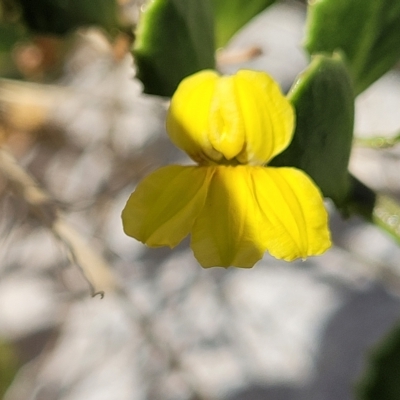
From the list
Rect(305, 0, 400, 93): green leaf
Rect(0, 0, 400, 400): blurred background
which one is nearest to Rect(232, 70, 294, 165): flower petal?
Rect(305, 0, 400, 93): green leaf

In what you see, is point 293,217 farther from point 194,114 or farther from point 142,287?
point 142,287

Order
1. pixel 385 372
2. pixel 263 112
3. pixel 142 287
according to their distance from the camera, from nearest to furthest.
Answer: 1. pixel 263 112
2. pixel 385 372
3. pixel 142 287

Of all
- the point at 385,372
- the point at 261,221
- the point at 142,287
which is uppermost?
the point at 261,221

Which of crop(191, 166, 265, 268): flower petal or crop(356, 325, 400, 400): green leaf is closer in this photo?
crop(191, 166, 265, 268): flower petal

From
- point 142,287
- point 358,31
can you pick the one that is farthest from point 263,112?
point 142,287

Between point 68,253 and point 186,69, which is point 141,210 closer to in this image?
point 186,69

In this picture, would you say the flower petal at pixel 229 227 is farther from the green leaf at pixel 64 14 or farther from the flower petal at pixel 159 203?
the green leaf at pixel 64 14

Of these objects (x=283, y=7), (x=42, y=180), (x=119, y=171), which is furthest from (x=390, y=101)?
(x=42, y=180)

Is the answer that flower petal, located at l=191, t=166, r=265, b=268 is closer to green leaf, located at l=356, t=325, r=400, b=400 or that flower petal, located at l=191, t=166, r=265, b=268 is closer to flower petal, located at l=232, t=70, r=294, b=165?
flower petal, located at l=232, t=70, r=294, b=165
